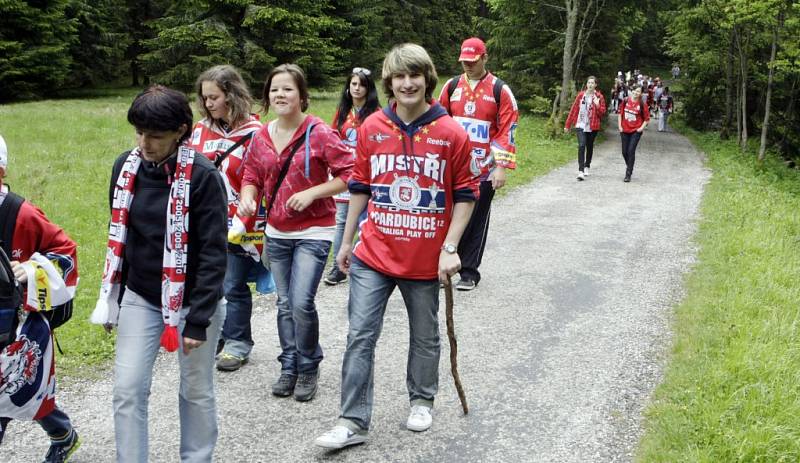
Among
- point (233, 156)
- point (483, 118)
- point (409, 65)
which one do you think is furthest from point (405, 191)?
point (483, 118)

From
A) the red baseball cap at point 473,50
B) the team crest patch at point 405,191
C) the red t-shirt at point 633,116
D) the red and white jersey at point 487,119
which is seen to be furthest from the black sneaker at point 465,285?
the red t-shirt at point 633,116

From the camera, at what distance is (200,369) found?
9.84ft

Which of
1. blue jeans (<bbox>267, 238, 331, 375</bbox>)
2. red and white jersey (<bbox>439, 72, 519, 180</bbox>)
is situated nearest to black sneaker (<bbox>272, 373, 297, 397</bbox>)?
blue jeans (<bbox>267, 238, 331, 375</bbox>)

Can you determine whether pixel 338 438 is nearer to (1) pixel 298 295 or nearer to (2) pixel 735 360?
(1) pixel 298 295

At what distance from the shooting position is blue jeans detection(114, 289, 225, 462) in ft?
9.09

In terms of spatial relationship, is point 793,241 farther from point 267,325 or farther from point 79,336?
point 79,336

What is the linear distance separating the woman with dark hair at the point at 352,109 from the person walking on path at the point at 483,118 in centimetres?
82

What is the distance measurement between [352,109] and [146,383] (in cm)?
380

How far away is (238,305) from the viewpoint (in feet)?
15.1

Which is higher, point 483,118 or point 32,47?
point 32,47

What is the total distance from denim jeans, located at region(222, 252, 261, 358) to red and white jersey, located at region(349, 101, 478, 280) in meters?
1.19

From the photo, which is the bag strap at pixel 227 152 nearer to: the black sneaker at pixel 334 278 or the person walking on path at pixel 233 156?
the person walking on path at pixel 233 156

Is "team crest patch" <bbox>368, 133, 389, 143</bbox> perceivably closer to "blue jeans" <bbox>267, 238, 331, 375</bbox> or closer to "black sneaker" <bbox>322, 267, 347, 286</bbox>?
"blue jeans" <bbox>267, 238, 331, 375</bbox>

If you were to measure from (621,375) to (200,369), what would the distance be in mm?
2969
